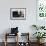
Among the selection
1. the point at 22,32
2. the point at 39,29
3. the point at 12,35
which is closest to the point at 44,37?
the point at 39,29

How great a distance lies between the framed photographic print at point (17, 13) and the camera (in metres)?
7.10

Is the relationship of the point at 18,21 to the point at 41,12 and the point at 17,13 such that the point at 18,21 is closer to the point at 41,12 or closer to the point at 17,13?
the point at 17,13

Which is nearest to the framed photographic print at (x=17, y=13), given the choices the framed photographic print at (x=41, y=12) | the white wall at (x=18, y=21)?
the white wall at (x=18, y=21)

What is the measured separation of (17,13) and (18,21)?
0.37 meters

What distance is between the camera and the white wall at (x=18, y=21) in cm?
711

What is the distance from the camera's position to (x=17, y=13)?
7102mm

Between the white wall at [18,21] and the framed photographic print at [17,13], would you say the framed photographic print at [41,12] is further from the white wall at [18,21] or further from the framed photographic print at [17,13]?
the framed photographic print at [17,13]

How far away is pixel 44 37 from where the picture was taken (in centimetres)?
719

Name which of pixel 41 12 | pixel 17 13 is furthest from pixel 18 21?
pixel 41 12

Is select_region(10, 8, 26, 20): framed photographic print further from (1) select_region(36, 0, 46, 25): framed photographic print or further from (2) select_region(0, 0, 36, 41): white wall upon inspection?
(1) select_region(36, 0, 46, 25): framed photographic print

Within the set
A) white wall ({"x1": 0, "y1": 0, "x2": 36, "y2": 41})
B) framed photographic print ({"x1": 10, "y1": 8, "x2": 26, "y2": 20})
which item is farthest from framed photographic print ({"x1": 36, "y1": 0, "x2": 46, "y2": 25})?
framed photographic print ({"x1": 10, "y1": 8, "x2": 26, "y2": 20})

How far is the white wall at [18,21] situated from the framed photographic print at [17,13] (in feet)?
0.44

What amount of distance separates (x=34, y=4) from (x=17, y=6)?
768 mm

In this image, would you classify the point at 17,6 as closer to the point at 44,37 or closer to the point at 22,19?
the point at 22,19
